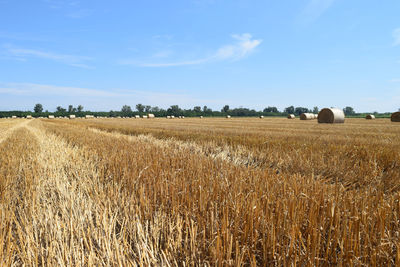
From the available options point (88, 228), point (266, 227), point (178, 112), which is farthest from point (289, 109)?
point (88, 228)

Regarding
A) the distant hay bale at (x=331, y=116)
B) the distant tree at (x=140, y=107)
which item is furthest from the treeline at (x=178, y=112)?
the distant hay bale at (x=331, y=116)

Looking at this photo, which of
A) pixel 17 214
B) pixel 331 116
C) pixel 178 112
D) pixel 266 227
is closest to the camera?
pixel 266 227

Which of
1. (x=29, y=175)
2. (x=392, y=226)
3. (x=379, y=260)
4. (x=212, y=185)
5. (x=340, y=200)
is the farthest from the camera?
(x=29, y=175)

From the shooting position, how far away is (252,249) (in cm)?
174

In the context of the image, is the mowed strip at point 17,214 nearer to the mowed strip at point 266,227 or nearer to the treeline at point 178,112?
the mowed strip at point 266,227

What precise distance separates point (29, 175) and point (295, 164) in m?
4.86

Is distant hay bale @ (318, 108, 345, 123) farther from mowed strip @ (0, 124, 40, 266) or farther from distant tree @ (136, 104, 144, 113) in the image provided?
distant tree @ (136, 104, 144, 113)

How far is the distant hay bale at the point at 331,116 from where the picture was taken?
2395 cm

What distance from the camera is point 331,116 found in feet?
78.9

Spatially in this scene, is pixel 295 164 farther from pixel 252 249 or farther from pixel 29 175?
Answer: pixel 29 175

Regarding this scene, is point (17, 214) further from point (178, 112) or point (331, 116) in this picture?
point (178, 112)

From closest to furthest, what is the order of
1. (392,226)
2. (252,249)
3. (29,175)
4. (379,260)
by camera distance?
(379,260)
(252,249)
(392,226)
(29,175)

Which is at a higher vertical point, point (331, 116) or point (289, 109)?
point (289, 109)

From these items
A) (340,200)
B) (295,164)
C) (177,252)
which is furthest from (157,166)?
(295,164)
